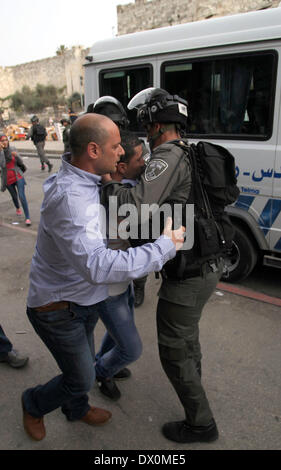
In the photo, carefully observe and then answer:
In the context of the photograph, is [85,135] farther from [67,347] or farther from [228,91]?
[228,91]

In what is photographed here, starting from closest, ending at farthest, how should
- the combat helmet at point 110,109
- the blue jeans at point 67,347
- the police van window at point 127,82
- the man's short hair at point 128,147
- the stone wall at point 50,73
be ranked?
1. the blue jeans at point 67,347
2. the man's short hair at point 128,147
3. the combat helmet at point 110,109
4. the police van window at point 127,82
5. the stone wall at point 50,73

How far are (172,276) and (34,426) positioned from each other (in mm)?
1223

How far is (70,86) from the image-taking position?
169ft

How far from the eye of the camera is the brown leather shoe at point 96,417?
6.97 ft

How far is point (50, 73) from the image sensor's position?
54562 millimetres

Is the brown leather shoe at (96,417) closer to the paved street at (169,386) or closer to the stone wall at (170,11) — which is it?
the paved street at (169,386)

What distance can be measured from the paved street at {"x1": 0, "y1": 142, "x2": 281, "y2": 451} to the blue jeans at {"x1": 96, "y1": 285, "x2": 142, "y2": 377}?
1.21 ft

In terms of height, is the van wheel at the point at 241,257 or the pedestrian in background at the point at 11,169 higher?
the pedestrian in background at the point at 11,169

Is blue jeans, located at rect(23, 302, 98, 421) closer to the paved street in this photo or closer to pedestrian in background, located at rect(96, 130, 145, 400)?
pedestrian in background, located at rect(96, 130, 145, 400)

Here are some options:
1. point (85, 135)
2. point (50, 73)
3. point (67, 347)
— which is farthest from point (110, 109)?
point (50, 73)

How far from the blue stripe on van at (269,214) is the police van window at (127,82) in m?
1.76

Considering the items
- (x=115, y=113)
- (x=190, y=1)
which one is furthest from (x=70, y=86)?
(x=115, y=113)

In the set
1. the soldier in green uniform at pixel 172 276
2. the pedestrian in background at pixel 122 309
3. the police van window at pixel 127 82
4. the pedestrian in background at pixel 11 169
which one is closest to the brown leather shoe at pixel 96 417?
the pedestrian in background at pixel 122 309

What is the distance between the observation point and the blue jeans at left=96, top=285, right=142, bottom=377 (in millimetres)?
1938
